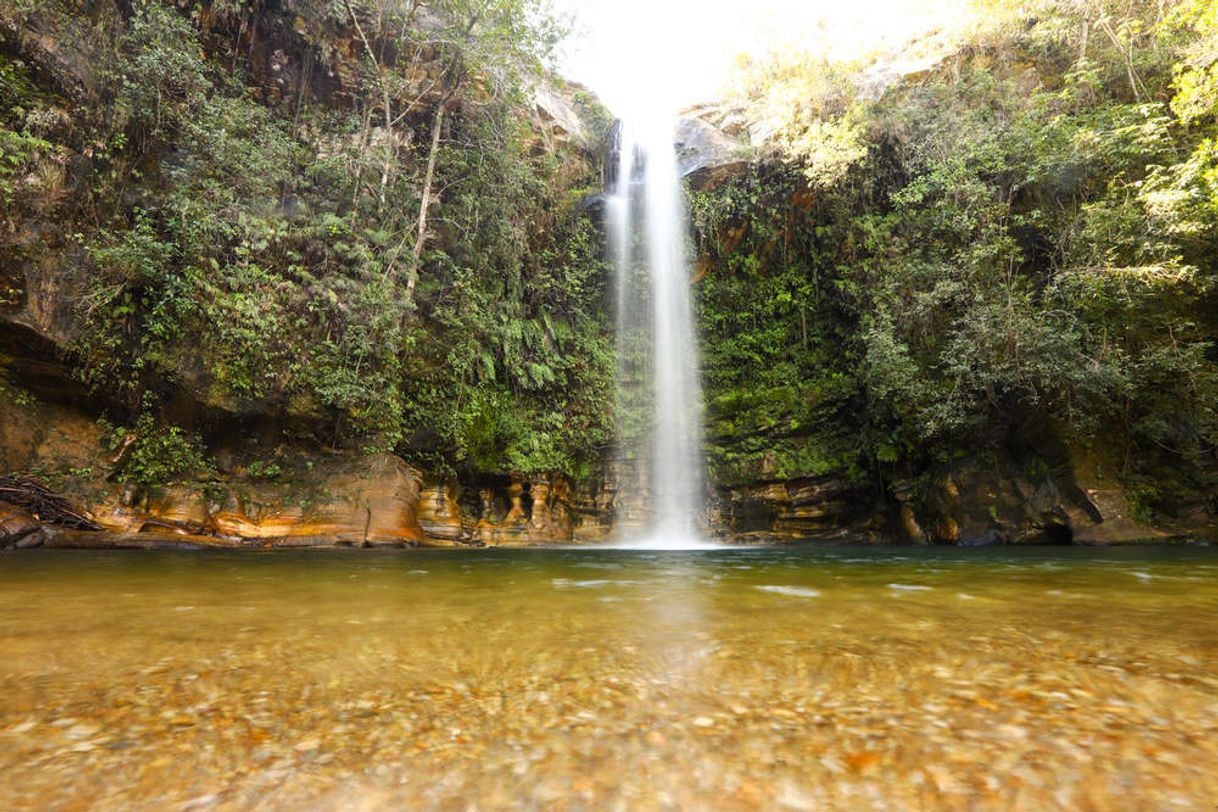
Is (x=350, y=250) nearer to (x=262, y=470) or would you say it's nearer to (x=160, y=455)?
(x=262, y=470)

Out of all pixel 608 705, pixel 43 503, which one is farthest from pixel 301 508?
pixel 608 705

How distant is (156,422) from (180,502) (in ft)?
4.98

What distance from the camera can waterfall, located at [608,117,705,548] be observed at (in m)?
13.8

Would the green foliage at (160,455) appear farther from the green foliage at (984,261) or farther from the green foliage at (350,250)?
the green foliage at (984,261)

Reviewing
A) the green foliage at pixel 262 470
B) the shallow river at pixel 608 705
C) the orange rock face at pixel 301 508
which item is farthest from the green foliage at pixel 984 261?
the green foliage at pixel 262 470

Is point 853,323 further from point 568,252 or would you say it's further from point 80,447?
point 80,447

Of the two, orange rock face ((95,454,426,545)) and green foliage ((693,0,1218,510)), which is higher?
green foliage ((693,0,1218,510))

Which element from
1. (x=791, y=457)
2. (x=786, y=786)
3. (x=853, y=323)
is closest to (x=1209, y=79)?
(x=853, y=323)

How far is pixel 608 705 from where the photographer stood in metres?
1.50

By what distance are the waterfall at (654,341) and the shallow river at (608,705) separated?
1069 cm

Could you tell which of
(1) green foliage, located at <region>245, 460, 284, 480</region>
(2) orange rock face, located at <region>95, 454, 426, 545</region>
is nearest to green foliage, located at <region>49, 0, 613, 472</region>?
(2) orange rock face, located at <region>95, 454, 426, 545</region>

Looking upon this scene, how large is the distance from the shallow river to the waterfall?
421 inches

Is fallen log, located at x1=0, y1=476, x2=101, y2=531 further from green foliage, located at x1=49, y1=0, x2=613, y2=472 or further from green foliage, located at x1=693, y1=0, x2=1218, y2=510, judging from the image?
green foliage, located at x1=693, y1=0, x2=1218, y2=510

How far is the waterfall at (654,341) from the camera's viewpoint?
45.2 feet
